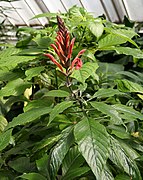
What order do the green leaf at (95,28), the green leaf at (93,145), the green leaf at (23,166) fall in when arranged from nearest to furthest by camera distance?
the green leaf at (93,145)
the green leaf at (23,166)
the green leaf at (95,28)

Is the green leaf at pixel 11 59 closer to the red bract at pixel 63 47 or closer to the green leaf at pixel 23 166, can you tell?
the red bract at pixel 63 47

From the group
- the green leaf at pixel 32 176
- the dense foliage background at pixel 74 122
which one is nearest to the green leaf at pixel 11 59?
the dense foliage background at pixel 74 122

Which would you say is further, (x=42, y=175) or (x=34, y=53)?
(x=34, y=53)

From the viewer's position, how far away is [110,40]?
4.46 ft

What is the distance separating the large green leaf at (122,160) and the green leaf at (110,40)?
0.45 meters

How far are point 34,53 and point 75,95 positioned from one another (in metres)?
0.25

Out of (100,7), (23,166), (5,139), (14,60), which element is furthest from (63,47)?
(100,7)

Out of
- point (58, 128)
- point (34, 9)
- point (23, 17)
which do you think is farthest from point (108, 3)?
point (58, 128)

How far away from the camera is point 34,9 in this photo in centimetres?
566

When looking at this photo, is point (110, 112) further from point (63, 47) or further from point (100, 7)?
point (100, 7)

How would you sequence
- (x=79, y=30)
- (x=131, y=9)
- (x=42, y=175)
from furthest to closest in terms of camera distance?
1. (x=131, y=9)
2. (x=79, y=30)
3. (x=42, y=175)

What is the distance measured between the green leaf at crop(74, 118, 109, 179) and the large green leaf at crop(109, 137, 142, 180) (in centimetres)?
10

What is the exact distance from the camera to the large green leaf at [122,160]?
1.02 m

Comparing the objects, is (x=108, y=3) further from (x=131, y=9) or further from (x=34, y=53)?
(x=34, y=53)
